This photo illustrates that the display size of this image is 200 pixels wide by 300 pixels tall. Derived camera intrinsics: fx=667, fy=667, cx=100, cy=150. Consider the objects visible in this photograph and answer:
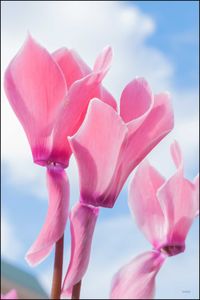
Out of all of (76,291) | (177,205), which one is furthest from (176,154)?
(76,291)

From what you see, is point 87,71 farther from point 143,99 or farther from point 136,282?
point 136,282

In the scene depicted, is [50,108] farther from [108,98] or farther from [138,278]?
[138,278]

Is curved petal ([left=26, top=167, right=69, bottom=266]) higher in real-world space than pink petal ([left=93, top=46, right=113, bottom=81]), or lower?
lower

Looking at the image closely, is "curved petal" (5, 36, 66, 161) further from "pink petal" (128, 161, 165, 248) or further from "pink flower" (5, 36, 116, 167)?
"pink petal" (128, 161, 165, 248)

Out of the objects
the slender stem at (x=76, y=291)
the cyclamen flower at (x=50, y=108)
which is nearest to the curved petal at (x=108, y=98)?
the cyclamen flower at (x=50, y=108)

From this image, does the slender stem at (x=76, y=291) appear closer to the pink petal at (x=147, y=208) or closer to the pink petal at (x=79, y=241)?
the pink petal at (x=79, y=241)

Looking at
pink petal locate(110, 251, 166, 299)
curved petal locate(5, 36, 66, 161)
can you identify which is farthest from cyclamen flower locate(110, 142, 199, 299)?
curved petal locate(5, 36, 66, 161)

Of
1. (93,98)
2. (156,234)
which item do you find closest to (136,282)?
(156,234)
